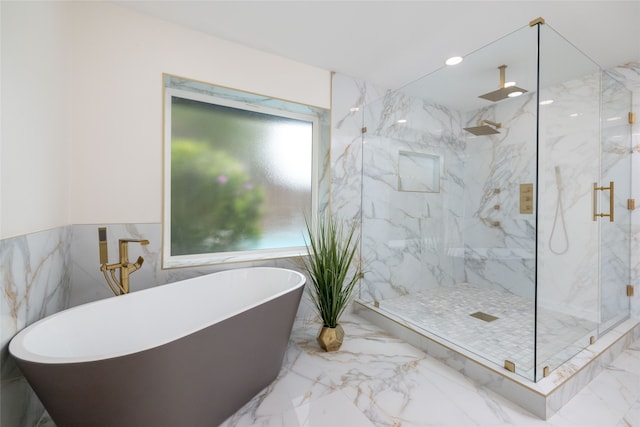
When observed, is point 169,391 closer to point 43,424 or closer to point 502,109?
point 43,424

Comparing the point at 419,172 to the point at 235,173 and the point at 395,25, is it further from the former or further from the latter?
the point at 235,173

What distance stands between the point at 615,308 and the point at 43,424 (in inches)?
155

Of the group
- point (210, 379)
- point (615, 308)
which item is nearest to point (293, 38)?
point (210, 379)

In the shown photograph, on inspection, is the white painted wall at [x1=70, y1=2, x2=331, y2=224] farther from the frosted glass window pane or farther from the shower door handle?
the shower door handle

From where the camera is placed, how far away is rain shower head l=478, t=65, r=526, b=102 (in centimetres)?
188

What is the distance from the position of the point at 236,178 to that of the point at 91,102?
1110 mm

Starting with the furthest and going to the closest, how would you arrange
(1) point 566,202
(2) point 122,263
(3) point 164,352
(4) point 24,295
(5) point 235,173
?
1. (5) point 235,173
2. (1) point 566,202
3. (2) point 122,263
4. (4) point 24,295
5. (3) point 164,352

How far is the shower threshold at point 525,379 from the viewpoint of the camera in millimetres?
1474

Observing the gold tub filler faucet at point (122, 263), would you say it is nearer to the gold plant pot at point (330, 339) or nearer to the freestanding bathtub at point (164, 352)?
the freestanding bathtub at point (164, 352)

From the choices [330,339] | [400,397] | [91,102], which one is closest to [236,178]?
[91,102]

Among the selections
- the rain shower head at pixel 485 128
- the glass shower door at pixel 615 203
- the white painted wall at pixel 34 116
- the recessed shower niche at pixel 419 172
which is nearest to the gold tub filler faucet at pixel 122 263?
the white painted wall at pixel 34 116

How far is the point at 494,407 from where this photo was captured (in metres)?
1.51

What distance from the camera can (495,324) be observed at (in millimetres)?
2158

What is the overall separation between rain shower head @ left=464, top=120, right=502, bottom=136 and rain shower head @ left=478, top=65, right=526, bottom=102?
0.57ft
